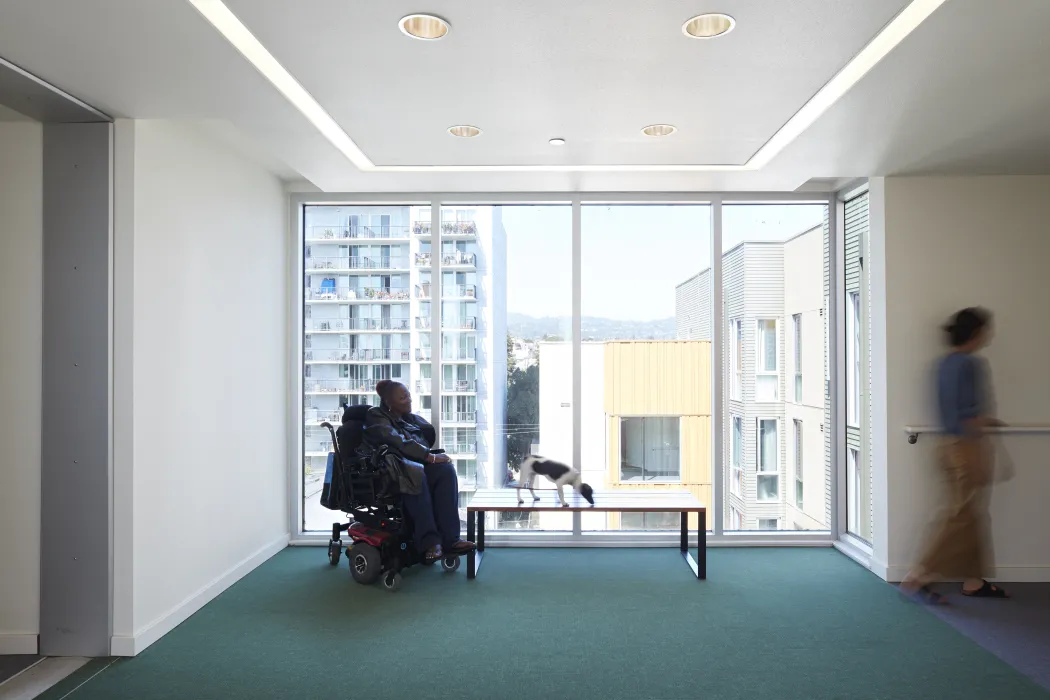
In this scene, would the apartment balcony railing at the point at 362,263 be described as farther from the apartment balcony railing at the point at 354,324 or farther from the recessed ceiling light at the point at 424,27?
the recessed ceiling light at the point at 424,27

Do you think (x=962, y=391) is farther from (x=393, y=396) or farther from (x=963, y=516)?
(x=393, y=396)

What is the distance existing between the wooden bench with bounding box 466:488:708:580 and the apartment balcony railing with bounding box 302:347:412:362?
1.24 meters

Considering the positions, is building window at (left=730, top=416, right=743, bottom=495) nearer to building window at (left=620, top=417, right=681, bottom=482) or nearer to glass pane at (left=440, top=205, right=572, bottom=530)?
building window at (left=620, top=417, right=681, bottom=482)

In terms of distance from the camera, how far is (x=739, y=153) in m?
4.25

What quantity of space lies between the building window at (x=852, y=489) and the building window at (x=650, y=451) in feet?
4.21

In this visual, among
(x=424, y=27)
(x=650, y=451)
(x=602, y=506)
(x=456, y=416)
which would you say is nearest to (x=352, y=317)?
(x=456, y=416)

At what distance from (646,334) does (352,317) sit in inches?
92.4

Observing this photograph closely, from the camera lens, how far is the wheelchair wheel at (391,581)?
14.1ft

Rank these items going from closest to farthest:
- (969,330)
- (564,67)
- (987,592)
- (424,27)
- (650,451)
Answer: (424,27)
(564,67)
(969,330)
(987,592)
(650,451)

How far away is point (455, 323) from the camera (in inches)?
216

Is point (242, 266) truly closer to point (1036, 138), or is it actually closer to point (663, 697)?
point (663, 697)

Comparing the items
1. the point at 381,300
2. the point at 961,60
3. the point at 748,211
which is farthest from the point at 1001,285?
the point at 381,300

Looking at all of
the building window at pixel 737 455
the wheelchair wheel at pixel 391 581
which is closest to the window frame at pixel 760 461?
the building window at pixel 737 455

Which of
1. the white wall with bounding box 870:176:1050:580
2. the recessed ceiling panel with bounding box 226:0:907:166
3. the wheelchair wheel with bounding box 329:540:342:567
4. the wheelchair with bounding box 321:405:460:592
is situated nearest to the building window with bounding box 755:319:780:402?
the white wall with bounding box 870:176:1050:580
